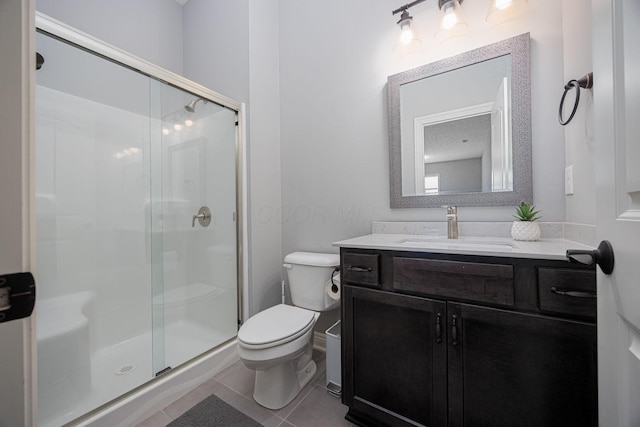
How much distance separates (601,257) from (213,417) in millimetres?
1651

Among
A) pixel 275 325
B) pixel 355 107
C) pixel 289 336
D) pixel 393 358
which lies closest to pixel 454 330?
pixel 393 358

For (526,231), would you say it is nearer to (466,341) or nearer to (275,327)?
(466,341)

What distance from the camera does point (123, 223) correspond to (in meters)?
1.70

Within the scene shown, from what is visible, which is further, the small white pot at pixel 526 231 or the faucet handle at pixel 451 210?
the faucet handle at pixel 451 210

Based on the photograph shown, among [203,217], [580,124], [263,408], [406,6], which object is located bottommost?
[263,408]

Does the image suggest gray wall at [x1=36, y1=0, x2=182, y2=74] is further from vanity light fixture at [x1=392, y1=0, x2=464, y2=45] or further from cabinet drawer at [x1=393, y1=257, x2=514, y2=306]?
cabinet drawer at [x1=393, y1=257, x2=514, y2=306]

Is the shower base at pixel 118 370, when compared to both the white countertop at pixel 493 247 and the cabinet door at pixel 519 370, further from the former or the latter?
the cabinet door at pixel 519 370

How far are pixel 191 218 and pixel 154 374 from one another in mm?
993

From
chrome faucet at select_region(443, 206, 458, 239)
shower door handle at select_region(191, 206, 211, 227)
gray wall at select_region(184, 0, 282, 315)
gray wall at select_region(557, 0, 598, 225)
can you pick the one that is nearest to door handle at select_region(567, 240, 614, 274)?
gray wall at select_region(557, 0, 598, 225)

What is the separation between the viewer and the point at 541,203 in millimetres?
1215

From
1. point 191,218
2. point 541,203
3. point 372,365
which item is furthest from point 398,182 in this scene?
point 191,218

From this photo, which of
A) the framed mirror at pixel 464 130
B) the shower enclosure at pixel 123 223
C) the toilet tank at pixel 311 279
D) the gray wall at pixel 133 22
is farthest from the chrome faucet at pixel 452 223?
the gray wall at pixel 133 22

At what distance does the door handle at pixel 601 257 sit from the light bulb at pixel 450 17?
137 centimetres

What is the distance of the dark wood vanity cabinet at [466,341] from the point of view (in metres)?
0.78
